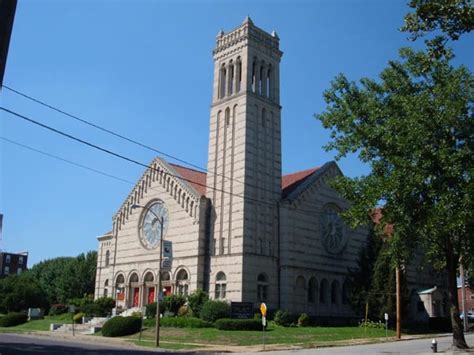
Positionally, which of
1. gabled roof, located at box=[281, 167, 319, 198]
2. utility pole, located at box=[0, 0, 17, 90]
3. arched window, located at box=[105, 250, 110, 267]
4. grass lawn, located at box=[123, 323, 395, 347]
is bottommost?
grass lawn, located at box=[123, 323, 395, 347]

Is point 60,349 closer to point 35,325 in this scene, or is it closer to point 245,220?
point 245,220

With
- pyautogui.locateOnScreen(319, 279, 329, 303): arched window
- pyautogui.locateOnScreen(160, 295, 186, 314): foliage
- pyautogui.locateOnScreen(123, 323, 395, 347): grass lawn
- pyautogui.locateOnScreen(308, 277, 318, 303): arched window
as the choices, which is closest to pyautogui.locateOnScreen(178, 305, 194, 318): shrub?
pyautogui.locateOnScreen(160, 295, 186, 314): foliage

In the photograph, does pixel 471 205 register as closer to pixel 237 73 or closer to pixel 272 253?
pixel 272 253

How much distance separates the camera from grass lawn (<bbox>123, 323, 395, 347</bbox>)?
3275 cm

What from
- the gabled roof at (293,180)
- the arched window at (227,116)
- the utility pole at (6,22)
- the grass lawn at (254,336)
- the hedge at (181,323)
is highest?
the arched window at (227,116)

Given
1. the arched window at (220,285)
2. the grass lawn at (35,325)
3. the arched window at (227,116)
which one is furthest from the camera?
the arched window at (227,116)

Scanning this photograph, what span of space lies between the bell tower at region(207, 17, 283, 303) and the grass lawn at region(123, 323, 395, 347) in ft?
21.0

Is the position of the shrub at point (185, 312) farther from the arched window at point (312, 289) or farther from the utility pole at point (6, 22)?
the utility pole at point (6, 22)

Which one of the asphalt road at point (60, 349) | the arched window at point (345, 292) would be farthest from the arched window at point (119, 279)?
the asphalt road at point (60, 349)

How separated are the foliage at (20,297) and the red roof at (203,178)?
940 inches

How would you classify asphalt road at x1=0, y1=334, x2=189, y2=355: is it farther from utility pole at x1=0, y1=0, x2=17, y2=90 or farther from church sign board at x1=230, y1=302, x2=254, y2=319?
utility pole at x1=0, y1=0, x2=17, y2=90

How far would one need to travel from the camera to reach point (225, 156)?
48.2 metres

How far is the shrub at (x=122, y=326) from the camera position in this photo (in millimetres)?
37250

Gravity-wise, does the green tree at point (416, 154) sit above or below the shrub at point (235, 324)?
above
